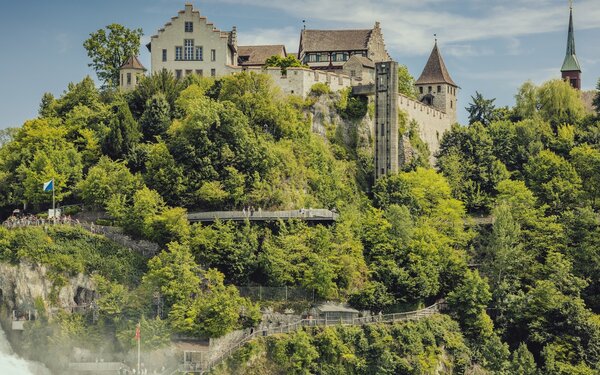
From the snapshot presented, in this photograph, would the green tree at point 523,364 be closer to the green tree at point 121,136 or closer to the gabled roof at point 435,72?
the green tree at point 121,136

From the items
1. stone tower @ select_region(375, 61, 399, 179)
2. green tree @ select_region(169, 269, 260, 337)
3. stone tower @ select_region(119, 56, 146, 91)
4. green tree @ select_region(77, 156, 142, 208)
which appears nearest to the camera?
green tree @ select_region(169, 269, 260, 337)

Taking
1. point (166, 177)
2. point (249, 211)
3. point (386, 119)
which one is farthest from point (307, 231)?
point (386, 119)

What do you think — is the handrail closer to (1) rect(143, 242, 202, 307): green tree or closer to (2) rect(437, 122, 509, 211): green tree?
(1) rect(143, 242, 202, 307): green tree

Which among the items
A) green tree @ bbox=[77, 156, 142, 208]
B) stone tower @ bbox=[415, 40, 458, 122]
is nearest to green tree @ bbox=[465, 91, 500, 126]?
stone tower @ bbox=[415, 40, 458, 122]

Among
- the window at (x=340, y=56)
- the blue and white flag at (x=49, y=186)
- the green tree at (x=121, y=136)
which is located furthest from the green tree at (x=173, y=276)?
the window at (x=340, y=56)

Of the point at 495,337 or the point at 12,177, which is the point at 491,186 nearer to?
the point at 495,337

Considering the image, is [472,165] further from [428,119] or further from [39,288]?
[39,288]

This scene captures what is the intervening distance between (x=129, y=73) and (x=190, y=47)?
586cm

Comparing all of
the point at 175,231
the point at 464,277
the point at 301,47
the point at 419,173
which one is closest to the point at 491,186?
the point at 419,173

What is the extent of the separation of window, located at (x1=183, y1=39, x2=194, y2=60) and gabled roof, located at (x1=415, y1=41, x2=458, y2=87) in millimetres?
22998

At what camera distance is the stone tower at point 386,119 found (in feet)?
323

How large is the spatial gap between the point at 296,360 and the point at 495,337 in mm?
14813

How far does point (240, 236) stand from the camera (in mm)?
83125

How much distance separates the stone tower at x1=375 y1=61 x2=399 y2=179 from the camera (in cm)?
9856
